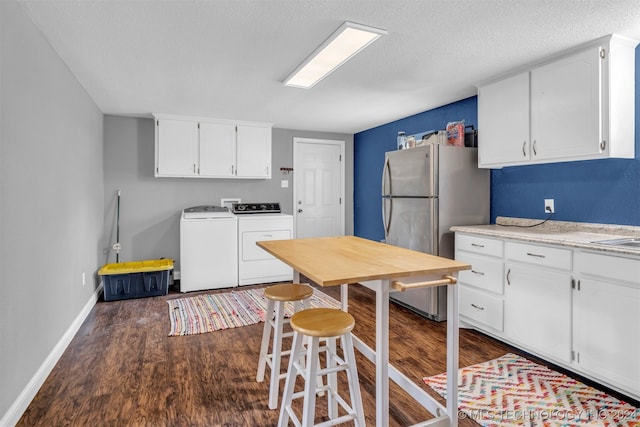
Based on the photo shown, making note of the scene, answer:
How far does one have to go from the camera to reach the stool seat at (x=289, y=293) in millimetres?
1963

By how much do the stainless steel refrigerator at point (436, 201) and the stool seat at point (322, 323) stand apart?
6.02 ft

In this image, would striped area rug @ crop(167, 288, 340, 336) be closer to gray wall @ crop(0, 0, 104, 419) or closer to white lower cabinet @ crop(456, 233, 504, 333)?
gray wall @ crop(0, 0, 104, 419)

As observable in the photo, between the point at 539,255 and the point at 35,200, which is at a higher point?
the point at 35,200

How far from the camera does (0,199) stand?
5.38 feet

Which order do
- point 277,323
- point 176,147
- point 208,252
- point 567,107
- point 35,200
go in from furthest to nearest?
point 176,147
point 208,252
point 567,107
point 35,200
point 277,323

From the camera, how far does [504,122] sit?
2.94m

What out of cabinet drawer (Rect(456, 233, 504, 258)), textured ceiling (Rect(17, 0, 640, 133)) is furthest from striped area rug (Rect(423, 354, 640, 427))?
textured ceiling (Rect(17, 0, 640, 133))

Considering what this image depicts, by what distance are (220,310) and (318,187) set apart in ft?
8.94

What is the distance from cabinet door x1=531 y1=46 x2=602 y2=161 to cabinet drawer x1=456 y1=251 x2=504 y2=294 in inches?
34.5

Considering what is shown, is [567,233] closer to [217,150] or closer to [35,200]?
[35,200]

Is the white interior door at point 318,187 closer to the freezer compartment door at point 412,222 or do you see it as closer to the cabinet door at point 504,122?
the freezer compartment door at point 412,222

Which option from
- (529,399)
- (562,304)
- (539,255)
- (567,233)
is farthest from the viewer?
(567,233)

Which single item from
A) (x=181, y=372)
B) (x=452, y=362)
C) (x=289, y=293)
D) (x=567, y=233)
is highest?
(x=567, y=233)

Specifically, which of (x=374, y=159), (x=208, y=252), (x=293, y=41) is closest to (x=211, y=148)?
(x=208, y=252)
